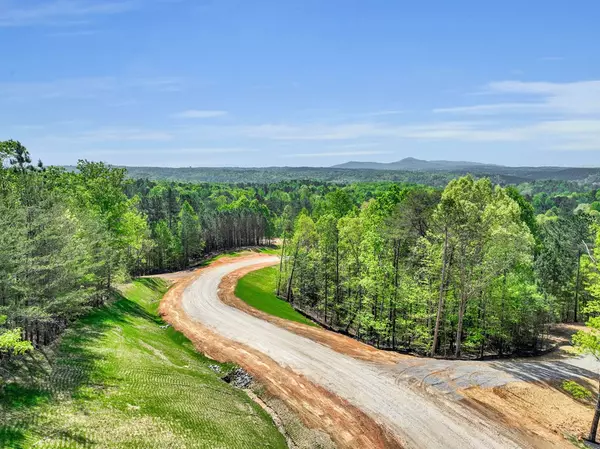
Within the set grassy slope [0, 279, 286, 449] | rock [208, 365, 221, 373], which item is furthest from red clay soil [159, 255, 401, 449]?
grassy slope [0, 279, 286, 449]

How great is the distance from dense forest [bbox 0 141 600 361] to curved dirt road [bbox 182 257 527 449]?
28.4 feet

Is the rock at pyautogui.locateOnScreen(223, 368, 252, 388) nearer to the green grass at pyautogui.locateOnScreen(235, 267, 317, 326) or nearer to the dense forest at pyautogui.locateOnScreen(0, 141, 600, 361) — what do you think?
the dense forest at pyautogui.locateOnScreen(0, 141, 600, 361)

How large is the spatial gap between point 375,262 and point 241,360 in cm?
1736

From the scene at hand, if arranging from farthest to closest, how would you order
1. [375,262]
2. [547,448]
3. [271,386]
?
[375,262]
[271,386]
[547,448]

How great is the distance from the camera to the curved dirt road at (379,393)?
21719 mm

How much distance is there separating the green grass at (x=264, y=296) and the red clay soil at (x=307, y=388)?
17.3 feet

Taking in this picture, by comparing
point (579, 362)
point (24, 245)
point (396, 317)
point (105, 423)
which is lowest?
point (579, 362)

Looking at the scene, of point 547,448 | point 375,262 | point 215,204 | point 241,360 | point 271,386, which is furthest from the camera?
point 215,204

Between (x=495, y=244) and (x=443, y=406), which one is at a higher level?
(x=495, y=244)

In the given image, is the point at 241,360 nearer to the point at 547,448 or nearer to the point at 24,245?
the point at 24,245

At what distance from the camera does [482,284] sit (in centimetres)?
3481

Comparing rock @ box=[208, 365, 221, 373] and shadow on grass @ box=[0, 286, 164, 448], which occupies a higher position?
shadow on grass @ box=[0, 286, 164, 448]

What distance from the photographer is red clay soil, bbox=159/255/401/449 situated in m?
22.0

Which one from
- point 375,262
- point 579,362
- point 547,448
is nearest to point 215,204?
point 375,262
